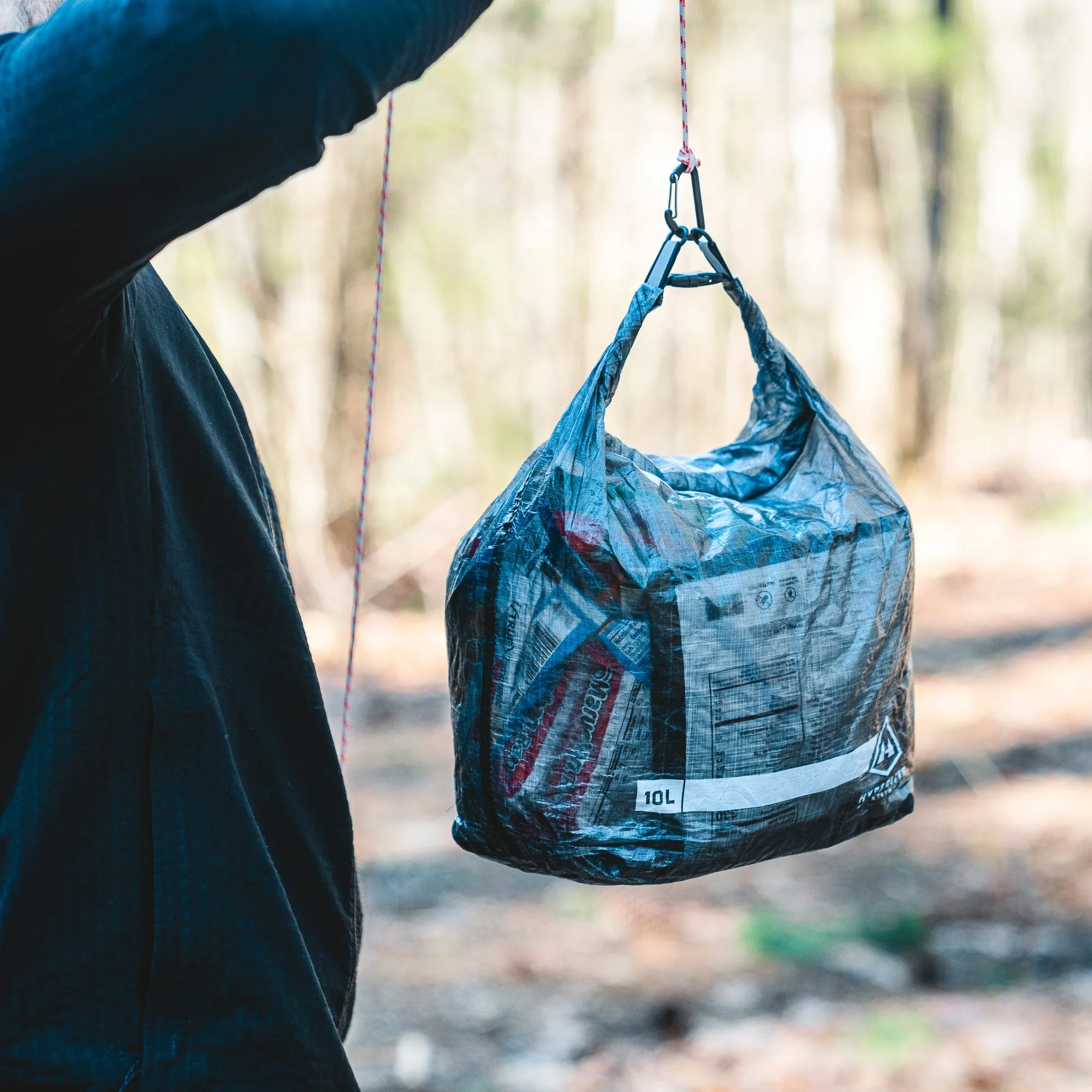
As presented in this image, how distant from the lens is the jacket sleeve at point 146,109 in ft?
2.35

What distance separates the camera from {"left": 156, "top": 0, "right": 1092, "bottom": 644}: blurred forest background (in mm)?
8117

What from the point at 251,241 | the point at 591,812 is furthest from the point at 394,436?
the point at 591,812

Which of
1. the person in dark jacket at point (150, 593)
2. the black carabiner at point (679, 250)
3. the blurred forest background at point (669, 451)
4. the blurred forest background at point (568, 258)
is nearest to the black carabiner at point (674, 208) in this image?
the black carabiner at point (679, 250)

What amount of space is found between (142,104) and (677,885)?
4.04m

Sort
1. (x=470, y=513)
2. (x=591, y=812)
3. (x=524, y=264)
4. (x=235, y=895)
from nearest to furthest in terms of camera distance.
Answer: (x=235, y=895)
(x=591, y=812)
(x=470, y=513)
(x=524, y=264)

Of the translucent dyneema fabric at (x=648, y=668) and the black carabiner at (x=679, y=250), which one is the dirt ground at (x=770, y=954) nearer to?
the translucent dyneema fabric at (x=648, y=668)

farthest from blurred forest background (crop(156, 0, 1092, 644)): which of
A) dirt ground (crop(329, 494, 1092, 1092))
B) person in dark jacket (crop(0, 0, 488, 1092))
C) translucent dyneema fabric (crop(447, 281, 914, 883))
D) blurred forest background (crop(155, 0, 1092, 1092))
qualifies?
person in dark jacket (crop(0, 0, 488, 1092))

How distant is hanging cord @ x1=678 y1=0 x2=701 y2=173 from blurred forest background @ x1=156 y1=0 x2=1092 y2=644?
682 cm

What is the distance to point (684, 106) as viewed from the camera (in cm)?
112

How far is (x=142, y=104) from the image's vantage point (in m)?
0.72

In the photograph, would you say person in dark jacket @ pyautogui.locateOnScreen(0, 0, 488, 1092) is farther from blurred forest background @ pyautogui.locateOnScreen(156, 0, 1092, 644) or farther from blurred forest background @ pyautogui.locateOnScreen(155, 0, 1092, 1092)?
blurred forest background @ pyautogui.locateOnScreen(156, 0, 1092, 644)

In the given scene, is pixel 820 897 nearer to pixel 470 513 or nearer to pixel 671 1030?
pixel 671 1030

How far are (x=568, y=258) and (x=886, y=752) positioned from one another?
30.9 feet

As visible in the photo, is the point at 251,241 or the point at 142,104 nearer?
the point at 142,104
